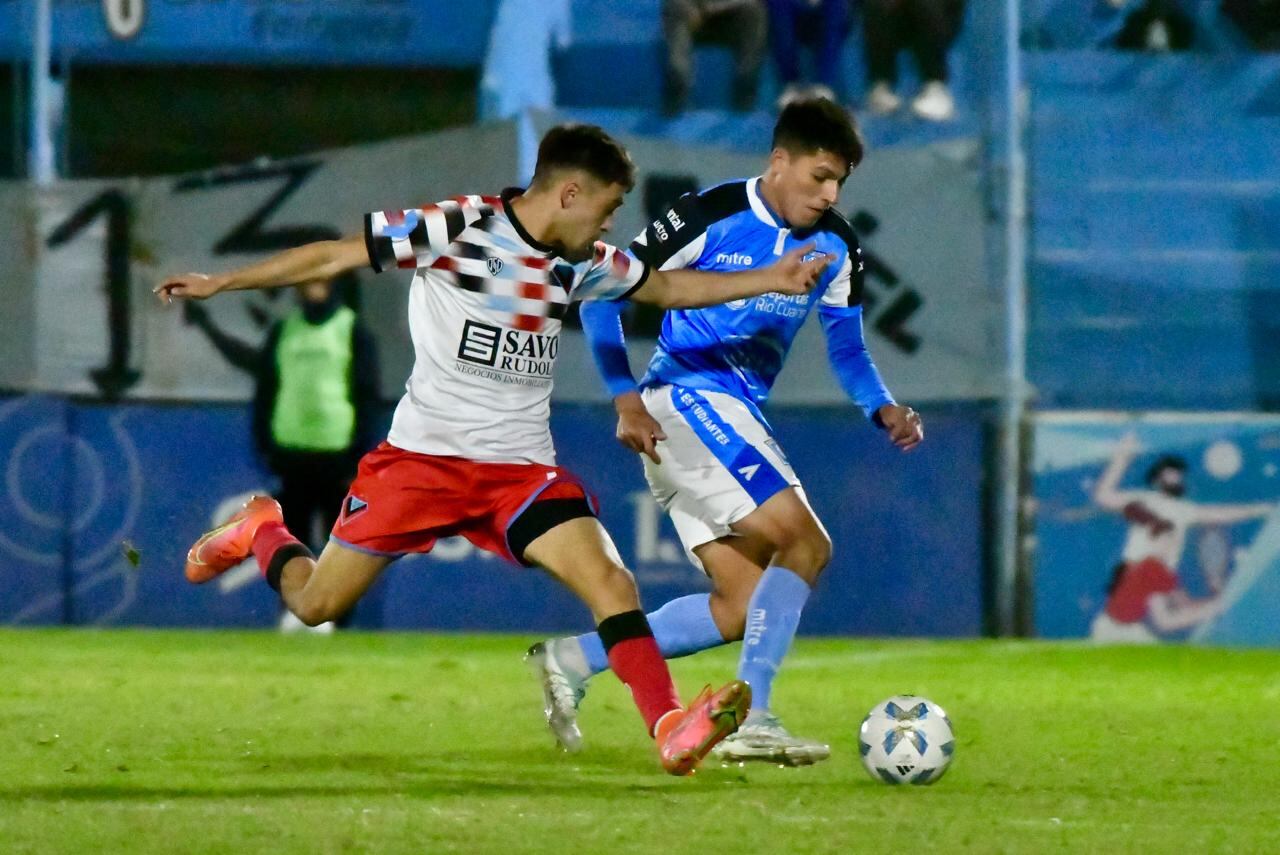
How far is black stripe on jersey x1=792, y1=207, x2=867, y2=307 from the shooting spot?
22.9ft

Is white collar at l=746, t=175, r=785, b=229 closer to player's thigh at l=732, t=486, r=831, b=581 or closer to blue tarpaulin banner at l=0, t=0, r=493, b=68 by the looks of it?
player's thigh at l=732, t=486, r=831, b=581

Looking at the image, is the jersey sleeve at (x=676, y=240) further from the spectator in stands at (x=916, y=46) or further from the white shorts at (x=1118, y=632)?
the spectator in stands at (x=916, y=46)

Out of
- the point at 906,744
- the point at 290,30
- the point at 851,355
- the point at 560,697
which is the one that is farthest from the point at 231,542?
the point at 290,30

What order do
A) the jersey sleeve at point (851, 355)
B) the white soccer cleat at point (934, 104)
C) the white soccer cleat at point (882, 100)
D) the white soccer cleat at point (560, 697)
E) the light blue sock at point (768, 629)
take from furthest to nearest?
the white soccer cleat at point (882, 100) < the white soccer cleat at point (934, 104) < the jersey sleeve at point (851, 355) < the white soccer cleat at point (560, 697) < the light blue sock at point (768, 629)

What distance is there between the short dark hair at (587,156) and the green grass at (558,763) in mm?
1627

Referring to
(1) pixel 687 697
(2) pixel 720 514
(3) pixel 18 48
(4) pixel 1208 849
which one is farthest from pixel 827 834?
(3) pixel 18 48

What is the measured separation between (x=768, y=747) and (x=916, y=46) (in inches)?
328

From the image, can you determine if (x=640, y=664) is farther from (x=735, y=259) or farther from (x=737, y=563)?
(x=735, y=259)

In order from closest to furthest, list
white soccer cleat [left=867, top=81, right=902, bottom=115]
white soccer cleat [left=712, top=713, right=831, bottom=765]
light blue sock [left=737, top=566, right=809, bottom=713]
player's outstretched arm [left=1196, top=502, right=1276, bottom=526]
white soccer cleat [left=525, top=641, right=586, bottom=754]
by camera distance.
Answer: white soccer cleat [left=712, top=713, right=831, bottom=765] → light blue sock [left=737, top=566, right=809, bottom=713] → white soccer cleat [left=525, top=641, right=586, bottom=754] → player's outstretched arm [left=1196, top=502, right=1276, bottom=526] → white soccer cleat [left=867, top=81, right=902, bottom=115]

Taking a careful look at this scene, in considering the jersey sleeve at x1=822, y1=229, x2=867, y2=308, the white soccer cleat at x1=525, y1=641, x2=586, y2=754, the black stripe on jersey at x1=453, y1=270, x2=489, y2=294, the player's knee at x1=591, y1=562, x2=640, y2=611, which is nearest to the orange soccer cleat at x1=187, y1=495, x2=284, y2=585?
the white soccer cleat at x1=525, y1=641, x2=586, y2=754

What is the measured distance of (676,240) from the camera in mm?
6906

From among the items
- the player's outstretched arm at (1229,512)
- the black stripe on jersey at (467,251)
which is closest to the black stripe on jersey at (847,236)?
the black stripe on jersey at (467,251)

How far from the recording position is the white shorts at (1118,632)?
465 inches

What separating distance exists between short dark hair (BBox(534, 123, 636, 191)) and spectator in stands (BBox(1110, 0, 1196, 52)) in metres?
7.78
